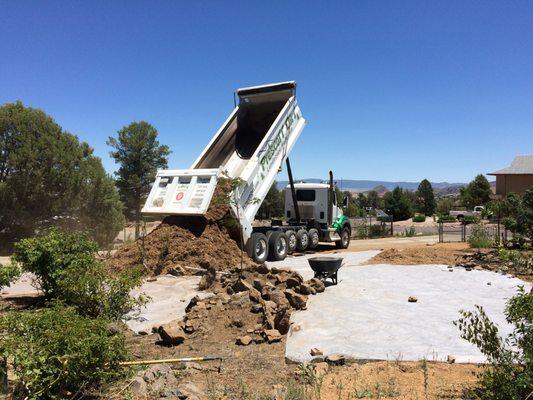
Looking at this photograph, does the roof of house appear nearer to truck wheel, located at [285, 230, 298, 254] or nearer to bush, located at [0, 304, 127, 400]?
truck wheel, located at [285, 230, 298, 254]

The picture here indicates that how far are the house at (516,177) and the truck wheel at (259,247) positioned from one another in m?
42.8

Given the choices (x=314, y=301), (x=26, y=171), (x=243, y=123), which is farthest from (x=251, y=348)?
(x=26, y=171)

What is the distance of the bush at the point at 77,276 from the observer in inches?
298

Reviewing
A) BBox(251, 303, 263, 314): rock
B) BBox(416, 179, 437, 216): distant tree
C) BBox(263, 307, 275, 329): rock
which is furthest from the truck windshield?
BBox(416, 179, 437, 216): distant tree

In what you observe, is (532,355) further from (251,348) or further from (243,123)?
(243,123)

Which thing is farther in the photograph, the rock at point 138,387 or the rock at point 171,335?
the rock at point 171,335

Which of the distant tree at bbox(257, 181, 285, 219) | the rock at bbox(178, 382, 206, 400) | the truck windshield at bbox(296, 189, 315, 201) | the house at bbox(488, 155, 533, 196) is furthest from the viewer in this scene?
the house at bbox(488, 155, 533, 196)

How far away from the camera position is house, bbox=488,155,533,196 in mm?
50312

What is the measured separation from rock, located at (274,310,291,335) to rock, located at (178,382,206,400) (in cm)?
236

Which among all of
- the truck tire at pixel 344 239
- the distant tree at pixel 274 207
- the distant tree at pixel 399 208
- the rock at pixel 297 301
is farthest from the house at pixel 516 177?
the rock at pixel 297 301

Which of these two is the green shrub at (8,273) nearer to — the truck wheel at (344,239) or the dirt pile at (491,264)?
the dirt pile at (491,264)

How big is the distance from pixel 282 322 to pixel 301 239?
11.2 metres

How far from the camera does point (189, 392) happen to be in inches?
Answer: 189

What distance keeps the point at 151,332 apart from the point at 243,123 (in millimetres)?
10640
